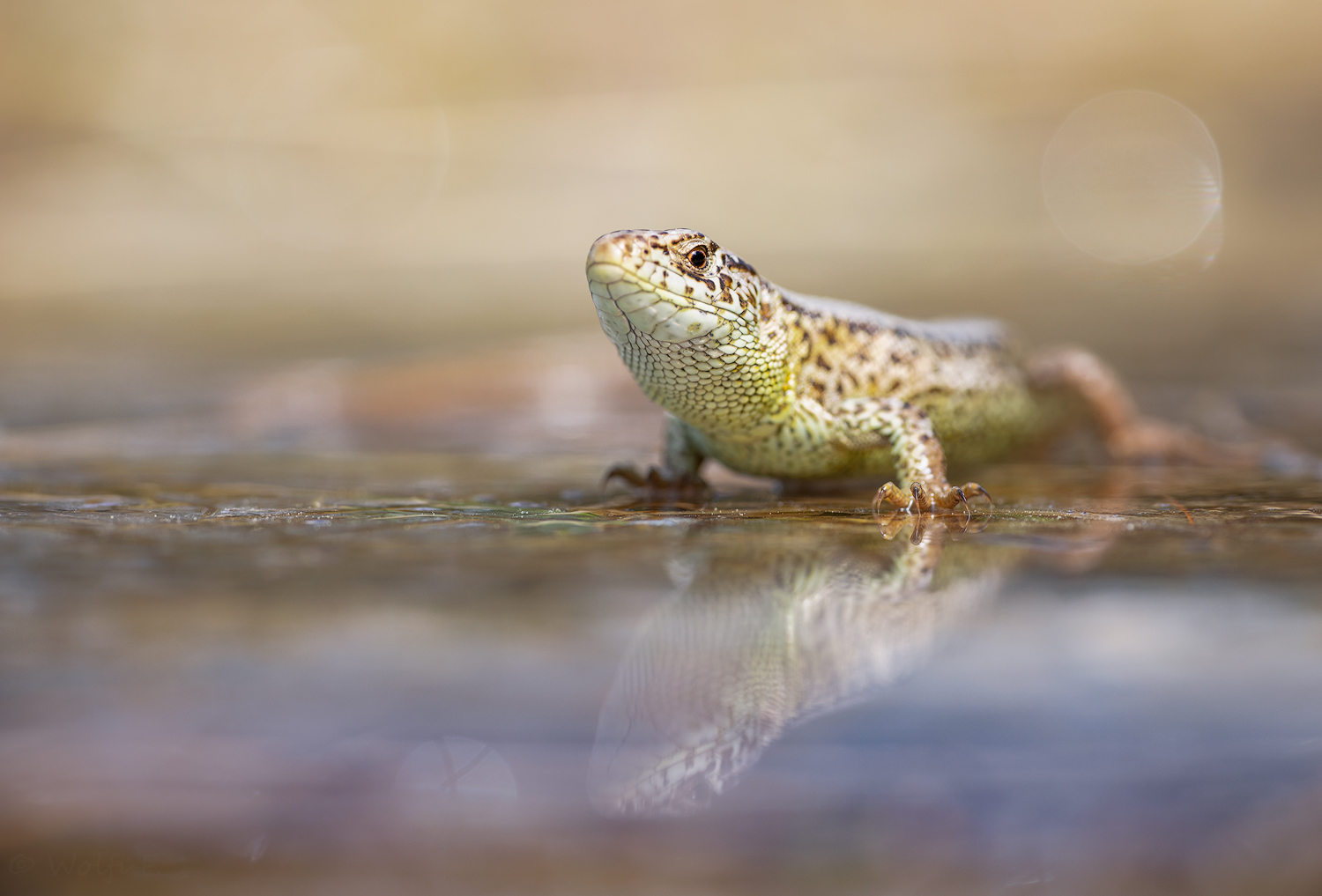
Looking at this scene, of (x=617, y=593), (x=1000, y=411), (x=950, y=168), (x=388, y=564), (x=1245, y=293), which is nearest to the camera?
(x=617, y=593)

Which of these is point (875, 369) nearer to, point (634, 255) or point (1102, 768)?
point (634, 255)

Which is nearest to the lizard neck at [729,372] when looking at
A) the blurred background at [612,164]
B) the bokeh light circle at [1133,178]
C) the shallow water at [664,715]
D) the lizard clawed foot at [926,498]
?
the lizard clawed foot at [926,498]

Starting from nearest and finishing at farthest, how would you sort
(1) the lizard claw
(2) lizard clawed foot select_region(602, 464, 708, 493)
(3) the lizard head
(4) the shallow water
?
(4) the shallow water < (1) the lizard claw < (3) the lizard head < (2) lizard clawed foot select_region(602, 464, 708, 493)

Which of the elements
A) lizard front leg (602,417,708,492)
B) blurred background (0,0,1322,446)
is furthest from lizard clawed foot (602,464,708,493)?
blurred background (0,0,1322,446)

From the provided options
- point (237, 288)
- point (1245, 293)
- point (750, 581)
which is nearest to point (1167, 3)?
point (1245, 293)

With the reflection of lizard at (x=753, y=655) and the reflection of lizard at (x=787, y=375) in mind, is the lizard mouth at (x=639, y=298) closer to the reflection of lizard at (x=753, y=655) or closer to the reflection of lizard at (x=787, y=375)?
the reflection of lizard at (x=787, y=375)

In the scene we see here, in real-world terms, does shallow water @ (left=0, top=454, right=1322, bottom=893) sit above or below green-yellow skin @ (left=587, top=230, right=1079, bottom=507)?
below

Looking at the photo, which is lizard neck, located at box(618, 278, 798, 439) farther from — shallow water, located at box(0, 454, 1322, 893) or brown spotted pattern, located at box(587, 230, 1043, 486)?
shallow water, located at box(0, 454, 1322, 893)

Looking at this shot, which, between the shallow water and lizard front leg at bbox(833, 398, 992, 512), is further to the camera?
lizard front leg at bbox(833, 398, 992, 512)
